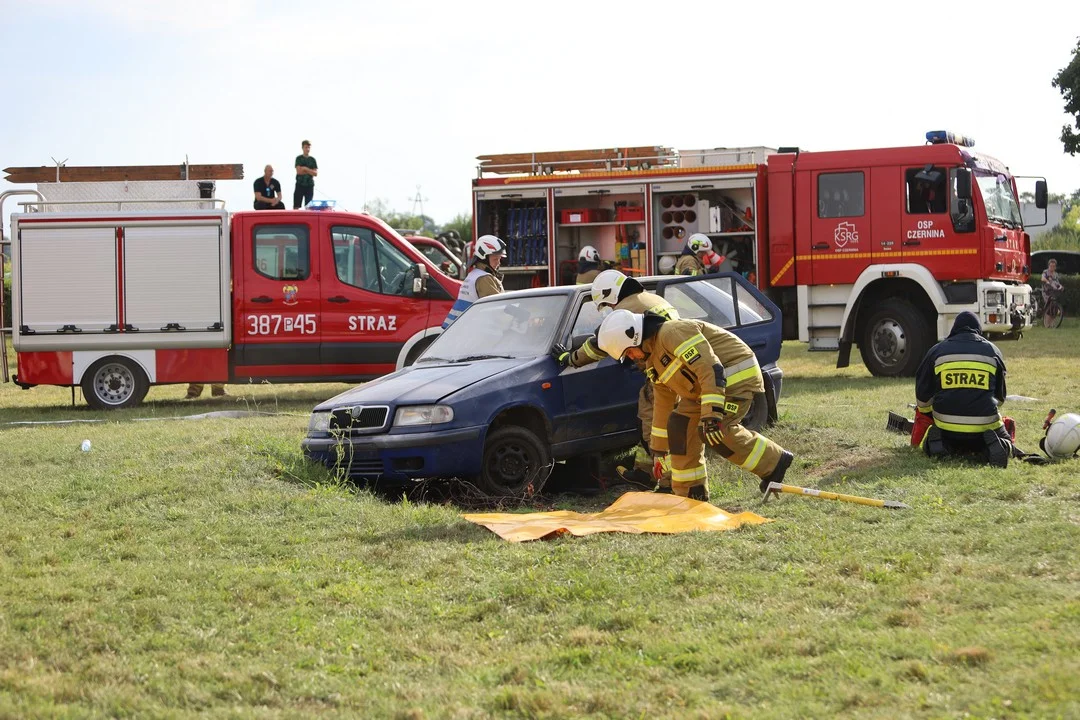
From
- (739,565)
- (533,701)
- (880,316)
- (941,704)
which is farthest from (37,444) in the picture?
(880,316)

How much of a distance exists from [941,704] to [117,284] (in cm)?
1198

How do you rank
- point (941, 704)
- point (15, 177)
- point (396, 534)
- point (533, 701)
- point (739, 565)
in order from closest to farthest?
1. point (941, 704)
2. point (533, 701)
3. point (739, 565)
4. point (396, 534)
5. point (15, 177)

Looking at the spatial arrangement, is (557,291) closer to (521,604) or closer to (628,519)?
(628,519)

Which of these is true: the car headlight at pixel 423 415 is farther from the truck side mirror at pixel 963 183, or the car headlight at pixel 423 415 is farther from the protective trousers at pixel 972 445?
the truck side mirror at pixel 963 183

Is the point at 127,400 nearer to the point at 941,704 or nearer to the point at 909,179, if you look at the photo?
the point at 909,179

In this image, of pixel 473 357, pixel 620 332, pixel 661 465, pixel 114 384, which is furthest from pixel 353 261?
pixel 620 332

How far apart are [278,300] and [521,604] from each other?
941cm

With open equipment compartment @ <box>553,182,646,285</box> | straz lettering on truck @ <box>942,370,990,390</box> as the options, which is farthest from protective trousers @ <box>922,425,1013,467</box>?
open equipment compartment @ <box>553,182,646,285</box>

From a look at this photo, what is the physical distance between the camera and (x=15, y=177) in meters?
15.4

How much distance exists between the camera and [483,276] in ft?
39.9

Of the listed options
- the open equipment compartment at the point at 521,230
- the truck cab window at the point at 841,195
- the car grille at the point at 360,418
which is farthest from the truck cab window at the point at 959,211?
the car grille at the point at 360,418

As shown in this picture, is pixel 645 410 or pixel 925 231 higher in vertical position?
pixel 925 231

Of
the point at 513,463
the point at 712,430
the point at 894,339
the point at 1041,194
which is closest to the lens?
the point at 712,430

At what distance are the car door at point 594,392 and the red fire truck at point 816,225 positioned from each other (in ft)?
23.7
